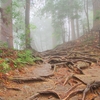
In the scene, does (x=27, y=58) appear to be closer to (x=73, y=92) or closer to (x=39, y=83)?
(x=39, y=83)

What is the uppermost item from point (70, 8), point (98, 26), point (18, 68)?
point (70, 8)

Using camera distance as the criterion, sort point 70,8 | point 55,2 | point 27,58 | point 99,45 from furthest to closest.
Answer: point 55,2, point 70,8, point 99,45, point 27,58

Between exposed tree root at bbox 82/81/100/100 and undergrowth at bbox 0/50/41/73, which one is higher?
undergrowth at bbox 0/50/41/73

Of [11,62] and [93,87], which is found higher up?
[11,62]

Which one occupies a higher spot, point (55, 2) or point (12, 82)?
point (55, 2)

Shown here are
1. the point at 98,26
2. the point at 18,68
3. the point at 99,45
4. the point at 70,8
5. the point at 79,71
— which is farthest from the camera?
the point at 70,8

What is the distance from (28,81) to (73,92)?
1790 millimetres

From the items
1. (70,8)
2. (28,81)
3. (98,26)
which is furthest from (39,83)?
(70,8)

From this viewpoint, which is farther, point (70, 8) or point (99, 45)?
point (70, 8)

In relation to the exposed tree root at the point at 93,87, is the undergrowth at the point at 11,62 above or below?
above

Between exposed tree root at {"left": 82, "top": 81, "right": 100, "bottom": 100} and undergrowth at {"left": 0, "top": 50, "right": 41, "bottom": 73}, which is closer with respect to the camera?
exposed tree root at {"left": 82, "top": 81, "right": 100, "bottom": 100}

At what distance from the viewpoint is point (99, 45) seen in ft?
44.8

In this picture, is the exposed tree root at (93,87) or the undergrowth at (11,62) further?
the undergrowth at (11,62)

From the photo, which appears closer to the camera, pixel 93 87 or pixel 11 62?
pixel 93 87
